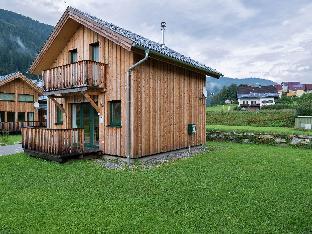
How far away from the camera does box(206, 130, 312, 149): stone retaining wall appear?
1702 cm

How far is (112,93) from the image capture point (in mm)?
13180

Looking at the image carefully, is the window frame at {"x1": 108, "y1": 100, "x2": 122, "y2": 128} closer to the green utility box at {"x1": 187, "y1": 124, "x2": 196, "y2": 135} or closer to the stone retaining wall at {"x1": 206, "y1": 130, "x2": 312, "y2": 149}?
the green utility box at {"x1": 187, "y1": 124, "x2": 196, "y2": 135}

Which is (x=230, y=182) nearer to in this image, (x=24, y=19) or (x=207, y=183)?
(x=207, y=183)

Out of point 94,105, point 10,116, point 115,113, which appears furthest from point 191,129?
point 10,116

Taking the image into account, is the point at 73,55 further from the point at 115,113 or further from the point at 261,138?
the point at 261,138

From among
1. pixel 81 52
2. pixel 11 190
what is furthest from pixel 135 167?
pixel 81 52

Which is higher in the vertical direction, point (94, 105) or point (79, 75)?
point (79, 75)

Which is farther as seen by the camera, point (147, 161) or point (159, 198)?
point (147, 161)

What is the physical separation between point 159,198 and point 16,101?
28.3 meters

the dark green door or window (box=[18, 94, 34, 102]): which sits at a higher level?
window (box=[18, 94, 34, 102])

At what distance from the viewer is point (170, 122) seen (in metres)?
14.7

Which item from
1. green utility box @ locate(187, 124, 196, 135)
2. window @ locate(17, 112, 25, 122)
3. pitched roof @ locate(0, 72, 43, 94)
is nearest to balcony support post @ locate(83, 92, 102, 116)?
green utility box @ locate(187, 124, 196, 135)

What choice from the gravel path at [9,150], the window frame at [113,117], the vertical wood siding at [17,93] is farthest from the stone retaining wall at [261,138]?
the vertical wood siding at [17,93]

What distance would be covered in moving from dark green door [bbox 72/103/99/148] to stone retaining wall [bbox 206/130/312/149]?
31.9 ft
